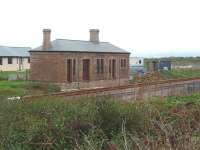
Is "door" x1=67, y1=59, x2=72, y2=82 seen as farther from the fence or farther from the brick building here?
the fence

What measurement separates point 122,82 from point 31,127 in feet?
115

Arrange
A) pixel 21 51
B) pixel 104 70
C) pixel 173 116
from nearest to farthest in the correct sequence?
pixel 173 116 < pixel 104 70 < pixel 21 51

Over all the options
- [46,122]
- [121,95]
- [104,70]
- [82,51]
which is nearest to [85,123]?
[46,122]

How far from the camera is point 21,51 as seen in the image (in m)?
69.1

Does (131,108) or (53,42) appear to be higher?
(53,42)

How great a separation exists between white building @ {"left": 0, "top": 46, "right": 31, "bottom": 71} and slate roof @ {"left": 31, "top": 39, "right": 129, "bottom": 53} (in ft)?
72.6

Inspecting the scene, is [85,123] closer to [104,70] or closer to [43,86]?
[43,86]

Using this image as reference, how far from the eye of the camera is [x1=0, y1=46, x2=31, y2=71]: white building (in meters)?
63.7

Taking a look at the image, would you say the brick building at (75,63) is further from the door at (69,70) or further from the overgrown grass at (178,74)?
the overgrown grass at (178,74)

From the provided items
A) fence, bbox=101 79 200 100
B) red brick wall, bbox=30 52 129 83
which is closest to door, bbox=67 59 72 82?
red brick wall, bbox=30 52 129 83

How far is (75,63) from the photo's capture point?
4000 cm

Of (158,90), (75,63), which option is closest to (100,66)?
(75,63)

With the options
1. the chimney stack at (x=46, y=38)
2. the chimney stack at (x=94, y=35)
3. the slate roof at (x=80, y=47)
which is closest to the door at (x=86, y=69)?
the slate roof at (x=80, y=47)

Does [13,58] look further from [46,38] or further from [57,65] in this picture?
[57,65]
